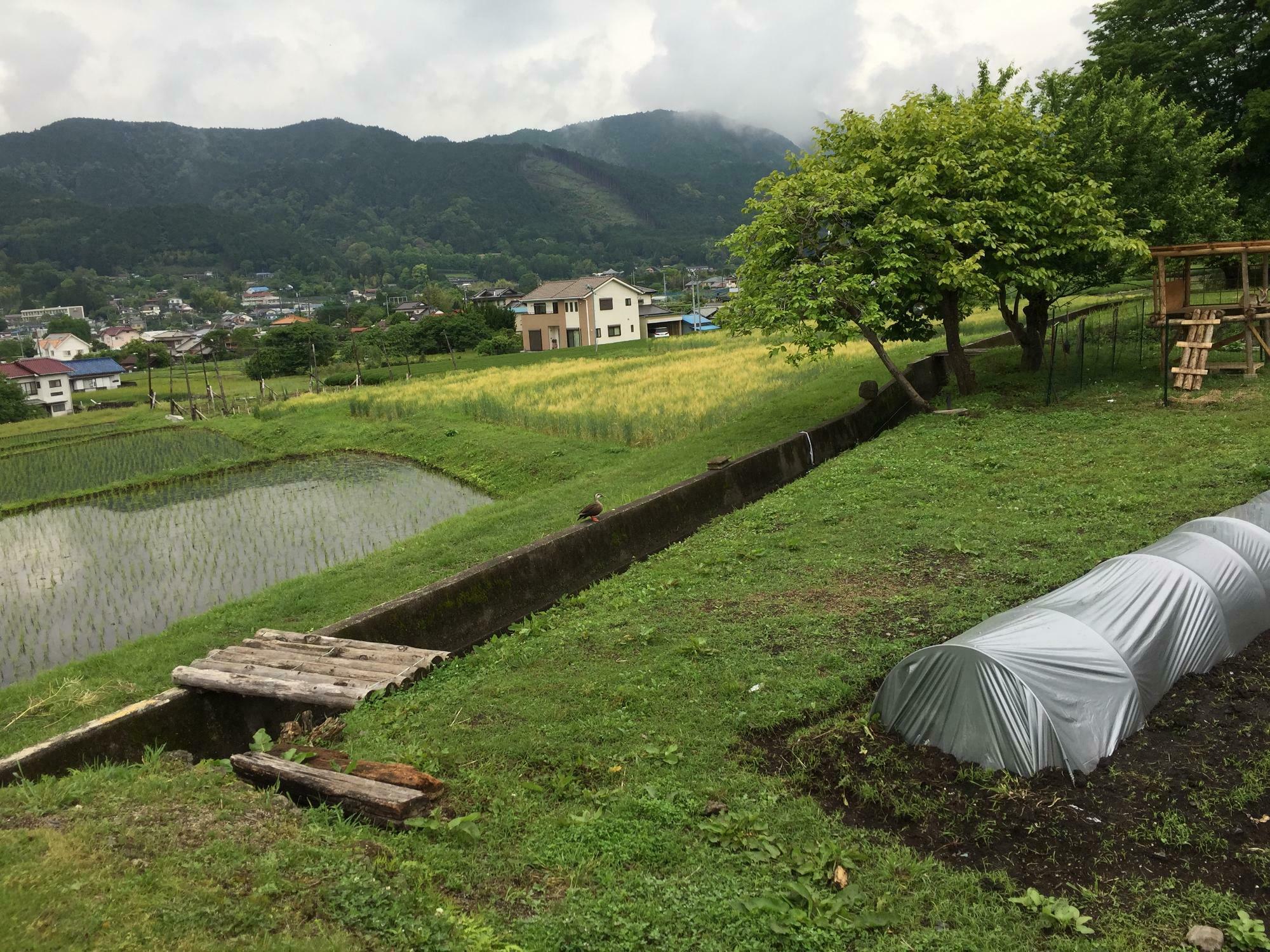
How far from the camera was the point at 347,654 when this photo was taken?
7480 millimetres

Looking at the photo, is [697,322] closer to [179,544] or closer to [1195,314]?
[1195,314]

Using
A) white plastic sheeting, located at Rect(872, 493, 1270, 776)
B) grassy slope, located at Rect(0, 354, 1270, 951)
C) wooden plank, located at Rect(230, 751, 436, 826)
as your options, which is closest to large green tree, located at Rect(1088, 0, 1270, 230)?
grassy slope, located at Rect(0, 354, 1270, 951)

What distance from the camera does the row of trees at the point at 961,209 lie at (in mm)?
14656

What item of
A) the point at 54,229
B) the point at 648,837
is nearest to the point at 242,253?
the point at 54,229

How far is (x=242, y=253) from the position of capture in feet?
533

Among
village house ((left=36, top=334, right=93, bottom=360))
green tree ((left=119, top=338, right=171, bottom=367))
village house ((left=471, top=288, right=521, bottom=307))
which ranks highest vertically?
village house ((left=471, top=288, right=521, bottom=307))

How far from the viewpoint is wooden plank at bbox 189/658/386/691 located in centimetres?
672

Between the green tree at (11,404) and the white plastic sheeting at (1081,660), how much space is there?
48211 millimetres

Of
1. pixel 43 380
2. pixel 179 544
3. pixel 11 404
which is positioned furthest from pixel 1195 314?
pixel 43 380

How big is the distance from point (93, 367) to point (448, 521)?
58.7 meters

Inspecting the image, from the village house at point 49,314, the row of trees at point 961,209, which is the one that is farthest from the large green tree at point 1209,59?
the village house at point 49,314

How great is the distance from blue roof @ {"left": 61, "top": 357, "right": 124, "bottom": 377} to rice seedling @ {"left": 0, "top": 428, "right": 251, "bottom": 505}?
35.0 meters

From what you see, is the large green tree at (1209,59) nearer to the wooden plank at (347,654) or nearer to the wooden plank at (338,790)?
the wooden plank at (347,654)

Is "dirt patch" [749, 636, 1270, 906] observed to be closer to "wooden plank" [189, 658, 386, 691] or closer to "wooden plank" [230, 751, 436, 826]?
"wooden plank" [230, 751, 436, 826]
